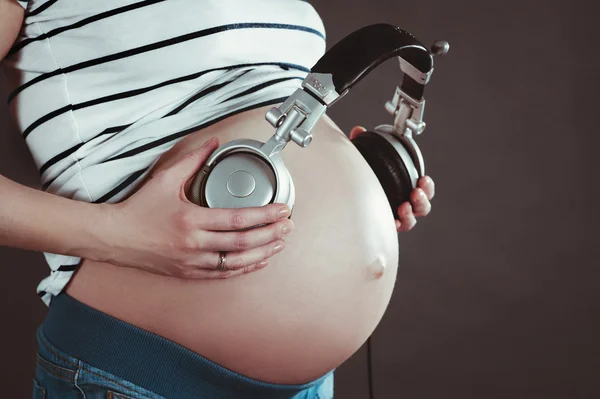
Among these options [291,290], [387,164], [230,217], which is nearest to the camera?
[230,217]

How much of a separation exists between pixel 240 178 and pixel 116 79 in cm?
19

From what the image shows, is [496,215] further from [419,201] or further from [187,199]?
[187,199]

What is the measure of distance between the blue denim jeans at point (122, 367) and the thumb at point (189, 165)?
0.18 metres

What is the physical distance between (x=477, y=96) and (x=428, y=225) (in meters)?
0.38

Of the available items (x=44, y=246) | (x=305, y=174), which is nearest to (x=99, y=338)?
(x=44, y=246)

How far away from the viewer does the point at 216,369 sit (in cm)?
62

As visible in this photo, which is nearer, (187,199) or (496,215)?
(187,199)

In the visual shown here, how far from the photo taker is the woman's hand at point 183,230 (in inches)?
20.6

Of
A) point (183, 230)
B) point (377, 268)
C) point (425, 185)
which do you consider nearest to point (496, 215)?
point (425, 185)

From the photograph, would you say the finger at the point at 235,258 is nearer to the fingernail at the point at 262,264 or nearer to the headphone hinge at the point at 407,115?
the fingernail at the point at 262,264

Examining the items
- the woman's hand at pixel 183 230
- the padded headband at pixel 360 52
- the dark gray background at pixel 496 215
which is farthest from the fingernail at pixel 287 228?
the dark gray background at pixel 496 215

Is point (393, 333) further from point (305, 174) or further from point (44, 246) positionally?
point (44, 246)

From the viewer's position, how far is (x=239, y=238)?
1.74 feet

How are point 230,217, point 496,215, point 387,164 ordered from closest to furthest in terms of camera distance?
point 230,217 < point 387,164 < point 496,215
